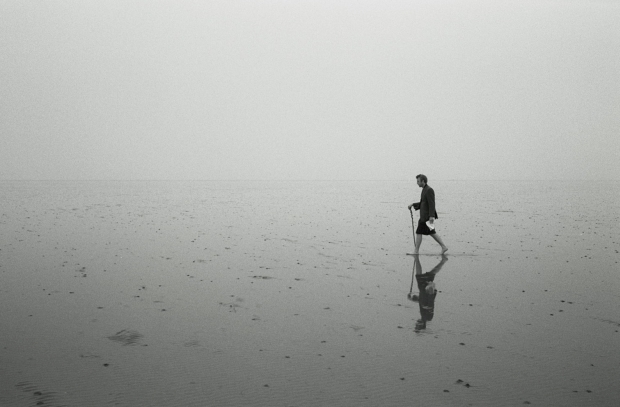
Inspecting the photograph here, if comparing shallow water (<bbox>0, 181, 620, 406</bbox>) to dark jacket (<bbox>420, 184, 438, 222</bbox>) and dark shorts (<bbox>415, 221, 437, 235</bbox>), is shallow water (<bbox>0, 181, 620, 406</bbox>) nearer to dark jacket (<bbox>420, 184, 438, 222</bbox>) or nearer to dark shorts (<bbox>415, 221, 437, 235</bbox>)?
dark shorts (<bbox>415, 221, 437, 235</bbox>)

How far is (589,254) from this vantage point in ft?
47.1

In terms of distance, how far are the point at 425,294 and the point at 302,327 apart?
2991mm

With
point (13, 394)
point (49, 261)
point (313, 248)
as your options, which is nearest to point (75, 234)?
point (49, 261)

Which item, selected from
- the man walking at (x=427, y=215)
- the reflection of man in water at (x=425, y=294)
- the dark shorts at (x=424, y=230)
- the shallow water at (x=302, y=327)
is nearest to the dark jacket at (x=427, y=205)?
the man walking at (x=427, y=215)

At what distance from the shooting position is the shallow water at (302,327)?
5379 mm

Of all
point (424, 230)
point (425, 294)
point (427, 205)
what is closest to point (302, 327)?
point (425, 294)

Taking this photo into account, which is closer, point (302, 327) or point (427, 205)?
point (302, 327)

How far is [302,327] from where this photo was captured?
762cm

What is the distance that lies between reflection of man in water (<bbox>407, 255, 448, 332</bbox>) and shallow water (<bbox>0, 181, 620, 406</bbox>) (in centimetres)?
16

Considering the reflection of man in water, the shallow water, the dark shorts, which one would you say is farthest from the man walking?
the reflection of man in water

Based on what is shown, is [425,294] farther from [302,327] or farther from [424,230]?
[424,230]

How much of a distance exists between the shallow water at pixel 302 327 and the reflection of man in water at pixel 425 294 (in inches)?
6.4

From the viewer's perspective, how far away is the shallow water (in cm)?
538

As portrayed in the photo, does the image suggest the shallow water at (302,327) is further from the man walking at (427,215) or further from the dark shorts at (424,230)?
the dark shorts at (424,230)
